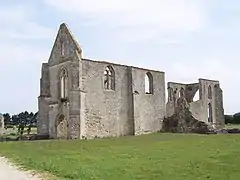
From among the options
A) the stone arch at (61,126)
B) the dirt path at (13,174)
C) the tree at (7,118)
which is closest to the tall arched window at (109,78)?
the stone arch at (61,126)

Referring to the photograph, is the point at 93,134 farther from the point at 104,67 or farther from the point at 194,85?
the point at 194,85

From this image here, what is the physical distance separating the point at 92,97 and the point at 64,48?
17.0 feet

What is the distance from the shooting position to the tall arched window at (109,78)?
39.9 m

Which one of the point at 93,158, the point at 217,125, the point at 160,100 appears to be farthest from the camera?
the point at 217,125

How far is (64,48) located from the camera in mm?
39000

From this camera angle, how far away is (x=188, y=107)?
4669 cm

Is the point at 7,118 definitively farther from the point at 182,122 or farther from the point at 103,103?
the point at 103,103

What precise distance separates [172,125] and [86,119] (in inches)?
475

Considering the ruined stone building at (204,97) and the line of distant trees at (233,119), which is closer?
the ruined stone building at (204,97)

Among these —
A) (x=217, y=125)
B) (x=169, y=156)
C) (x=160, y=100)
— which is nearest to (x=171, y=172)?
(x=169, y=156)

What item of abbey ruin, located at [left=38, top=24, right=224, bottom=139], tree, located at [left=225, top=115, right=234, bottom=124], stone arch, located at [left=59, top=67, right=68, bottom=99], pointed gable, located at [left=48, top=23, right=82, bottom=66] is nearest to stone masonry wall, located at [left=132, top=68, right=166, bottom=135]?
abbey ruin, located at [left=38, top=24, right=224, bottom=139]

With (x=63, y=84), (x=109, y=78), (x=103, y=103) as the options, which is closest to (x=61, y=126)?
(x=63, y=84)

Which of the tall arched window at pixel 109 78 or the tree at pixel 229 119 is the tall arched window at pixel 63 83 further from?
the tree at pixel 229 119

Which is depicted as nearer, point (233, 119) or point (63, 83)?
point (63, 83)
